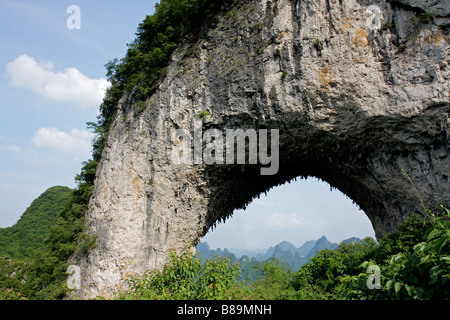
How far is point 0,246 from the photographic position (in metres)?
25.2

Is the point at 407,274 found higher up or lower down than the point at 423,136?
lower down

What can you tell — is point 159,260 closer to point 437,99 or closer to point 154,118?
point 154,118

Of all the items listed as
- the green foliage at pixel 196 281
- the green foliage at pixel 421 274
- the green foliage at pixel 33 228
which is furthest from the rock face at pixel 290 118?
the green foliage at pixel 33 228

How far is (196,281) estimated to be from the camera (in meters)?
6.70

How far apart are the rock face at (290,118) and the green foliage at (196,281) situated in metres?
4.80

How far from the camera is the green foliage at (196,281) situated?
242 inches

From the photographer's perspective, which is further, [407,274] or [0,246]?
[0,246]

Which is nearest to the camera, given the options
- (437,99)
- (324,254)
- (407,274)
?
(407,274)

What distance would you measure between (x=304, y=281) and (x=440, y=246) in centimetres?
1056

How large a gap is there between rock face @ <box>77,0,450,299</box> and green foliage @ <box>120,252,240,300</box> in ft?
15.8

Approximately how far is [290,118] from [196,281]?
249 inches

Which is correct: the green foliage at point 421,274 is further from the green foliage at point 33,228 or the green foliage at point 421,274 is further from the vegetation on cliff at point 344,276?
the green foliage at point 33,228

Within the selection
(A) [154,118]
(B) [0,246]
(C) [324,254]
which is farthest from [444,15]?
(B) [0,246]

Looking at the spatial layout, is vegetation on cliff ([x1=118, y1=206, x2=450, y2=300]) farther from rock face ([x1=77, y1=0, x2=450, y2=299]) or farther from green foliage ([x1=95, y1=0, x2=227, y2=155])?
green foliage ([x1=95, y1=0, x2=227, y2=155])
